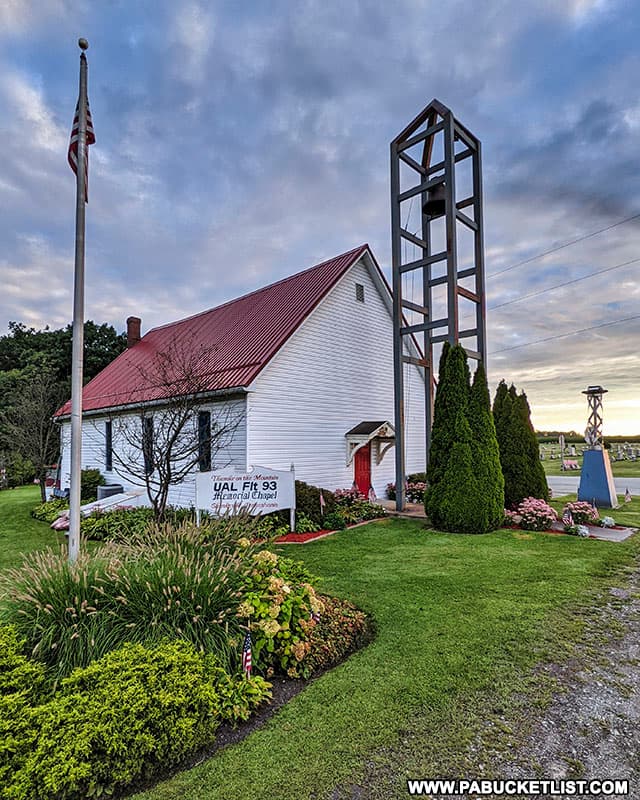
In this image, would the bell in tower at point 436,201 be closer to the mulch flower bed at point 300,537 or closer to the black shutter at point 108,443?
the mulch flower bed at point 300,537

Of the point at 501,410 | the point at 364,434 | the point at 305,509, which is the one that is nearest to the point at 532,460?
the point at 501,410

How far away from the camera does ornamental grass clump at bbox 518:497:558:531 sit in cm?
1039

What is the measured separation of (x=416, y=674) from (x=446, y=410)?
8.15 meters

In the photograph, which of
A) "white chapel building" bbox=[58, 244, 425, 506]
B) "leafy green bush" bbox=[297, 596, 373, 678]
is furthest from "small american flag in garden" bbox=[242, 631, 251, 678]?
"white chapel building" bbox=[58, 244, 425, 506]

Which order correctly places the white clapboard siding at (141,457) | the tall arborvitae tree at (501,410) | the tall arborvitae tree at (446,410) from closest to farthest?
the tall arborvitae tree at (446,410)
the white clapboard siding at (141,457)
the tall arborvitae tree at (501,410)

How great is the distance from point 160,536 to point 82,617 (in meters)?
1.39

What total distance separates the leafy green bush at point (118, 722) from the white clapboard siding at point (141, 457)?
824 centimetres

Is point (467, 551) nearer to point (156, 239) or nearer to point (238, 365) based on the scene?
point (238, 365)

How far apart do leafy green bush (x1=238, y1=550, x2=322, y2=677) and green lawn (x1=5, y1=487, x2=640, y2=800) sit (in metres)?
0.36

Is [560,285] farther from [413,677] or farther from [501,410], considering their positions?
[413,677]

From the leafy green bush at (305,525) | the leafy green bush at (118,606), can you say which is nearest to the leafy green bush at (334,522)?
the leafy green bush at (305,525)

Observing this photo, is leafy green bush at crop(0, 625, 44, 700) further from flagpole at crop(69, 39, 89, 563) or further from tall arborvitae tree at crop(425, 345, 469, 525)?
tall arborvitae tree at crop(425, 345, 469, 525)

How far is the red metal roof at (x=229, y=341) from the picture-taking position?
12.3 metres

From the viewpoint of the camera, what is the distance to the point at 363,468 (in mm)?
15281
